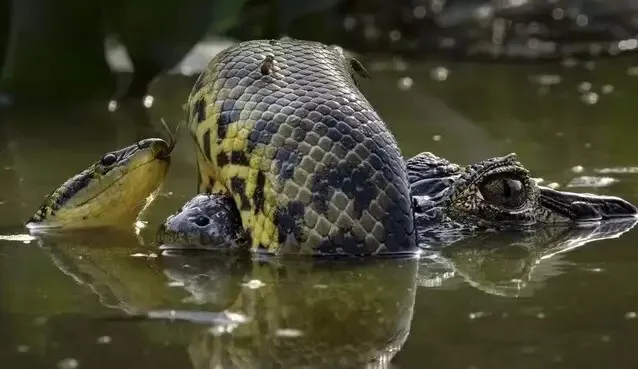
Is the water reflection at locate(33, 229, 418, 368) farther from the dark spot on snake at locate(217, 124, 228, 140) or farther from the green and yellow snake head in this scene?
the dark spot on snake at locate(217, 124, 228, 140)

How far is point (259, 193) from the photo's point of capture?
4129 mm

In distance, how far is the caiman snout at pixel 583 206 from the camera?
469 cm

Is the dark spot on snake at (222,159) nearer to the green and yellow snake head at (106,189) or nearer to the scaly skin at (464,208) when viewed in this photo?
the scaly skin at (464,208)

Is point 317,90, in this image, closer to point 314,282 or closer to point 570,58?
point 314,282

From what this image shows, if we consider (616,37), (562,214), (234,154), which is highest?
(234,154)

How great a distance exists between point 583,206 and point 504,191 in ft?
1.41

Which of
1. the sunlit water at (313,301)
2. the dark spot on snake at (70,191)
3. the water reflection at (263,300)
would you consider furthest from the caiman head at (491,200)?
the dark spot on snake at (70,191)

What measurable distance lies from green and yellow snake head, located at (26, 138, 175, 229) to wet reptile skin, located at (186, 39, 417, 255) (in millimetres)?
293

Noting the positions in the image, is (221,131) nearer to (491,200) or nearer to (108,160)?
(108,160)

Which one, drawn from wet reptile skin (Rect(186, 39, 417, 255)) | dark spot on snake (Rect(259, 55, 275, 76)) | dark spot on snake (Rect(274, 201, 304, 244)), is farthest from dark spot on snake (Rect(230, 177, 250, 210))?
A: dark spot on snake (Rect(259, 55, 275, 76))

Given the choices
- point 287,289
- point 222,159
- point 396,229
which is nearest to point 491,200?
point 396,229

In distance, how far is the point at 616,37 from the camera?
1362 centimetres

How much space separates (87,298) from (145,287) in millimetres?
198

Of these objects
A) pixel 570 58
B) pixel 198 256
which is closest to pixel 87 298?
pixel 198 256
